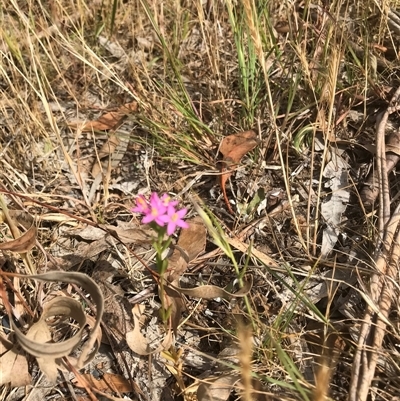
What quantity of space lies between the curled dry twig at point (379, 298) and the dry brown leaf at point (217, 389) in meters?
0.22

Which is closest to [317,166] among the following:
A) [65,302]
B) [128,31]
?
[65,302]

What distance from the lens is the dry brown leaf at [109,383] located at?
103cm

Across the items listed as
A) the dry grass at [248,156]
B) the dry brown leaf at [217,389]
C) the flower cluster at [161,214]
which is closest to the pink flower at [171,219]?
the flower cluster at [161,214]

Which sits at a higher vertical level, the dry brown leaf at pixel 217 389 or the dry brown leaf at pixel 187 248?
the dry brown leaf at pixel 187 248

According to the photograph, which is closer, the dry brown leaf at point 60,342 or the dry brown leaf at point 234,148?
the dry brown leaf at point 60,342

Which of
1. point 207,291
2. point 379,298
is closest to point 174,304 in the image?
point 207,291

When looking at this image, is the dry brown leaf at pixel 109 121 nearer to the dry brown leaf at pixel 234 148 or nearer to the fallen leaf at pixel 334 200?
the dry brown leaf at pixel 234 148

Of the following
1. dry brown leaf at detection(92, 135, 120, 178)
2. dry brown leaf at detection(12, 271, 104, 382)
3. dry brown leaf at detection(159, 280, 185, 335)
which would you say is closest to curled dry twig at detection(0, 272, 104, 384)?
dry brown leaf at detection(12, 271, 104, 382)

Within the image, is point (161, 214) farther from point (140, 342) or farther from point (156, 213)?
point (140, 342)

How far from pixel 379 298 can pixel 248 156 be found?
0.50 meters

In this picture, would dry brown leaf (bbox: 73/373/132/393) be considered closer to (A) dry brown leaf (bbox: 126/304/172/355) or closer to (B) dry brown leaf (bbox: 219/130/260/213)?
(A) dry brown leaf (bbox: 126/304/172/355)

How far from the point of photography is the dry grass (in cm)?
104

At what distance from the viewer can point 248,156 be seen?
52.8 inches

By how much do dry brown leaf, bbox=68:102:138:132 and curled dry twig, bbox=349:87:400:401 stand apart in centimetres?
70
